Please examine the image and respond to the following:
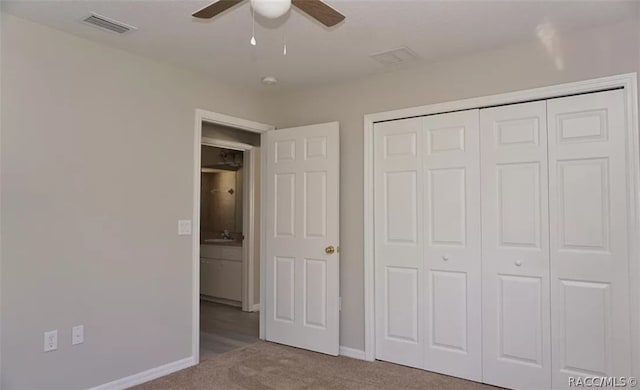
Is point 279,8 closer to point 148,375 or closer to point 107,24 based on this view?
point 107,24

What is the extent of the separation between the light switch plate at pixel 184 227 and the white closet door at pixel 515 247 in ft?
7.60

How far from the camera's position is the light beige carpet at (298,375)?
3.10 metres

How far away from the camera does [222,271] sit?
5934 millimetres

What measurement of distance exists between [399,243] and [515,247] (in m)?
0.89

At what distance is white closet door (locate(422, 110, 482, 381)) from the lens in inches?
126

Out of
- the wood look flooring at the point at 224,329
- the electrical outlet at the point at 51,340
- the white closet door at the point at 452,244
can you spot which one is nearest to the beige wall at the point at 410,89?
the white closet door at the point at 452,244

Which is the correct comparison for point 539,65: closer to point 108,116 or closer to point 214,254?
point 108,116

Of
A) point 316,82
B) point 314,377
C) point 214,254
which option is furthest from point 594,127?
point 214,254

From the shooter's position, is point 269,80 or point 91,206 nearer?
point 91,206

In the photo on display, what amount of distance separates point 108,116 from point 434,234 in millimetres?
2570

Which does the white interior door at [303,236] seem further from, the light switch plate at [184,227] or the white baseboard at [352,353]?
the light switch plate at [184,227]

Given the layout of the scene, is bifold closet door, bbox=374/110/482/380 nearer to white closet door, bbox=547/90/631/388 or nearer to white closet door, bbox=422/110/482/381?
white closet door, bbox=422/110/482/381

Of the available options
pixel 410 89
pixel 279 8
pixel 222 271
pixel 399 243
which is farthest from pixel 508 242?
pixel 222 271

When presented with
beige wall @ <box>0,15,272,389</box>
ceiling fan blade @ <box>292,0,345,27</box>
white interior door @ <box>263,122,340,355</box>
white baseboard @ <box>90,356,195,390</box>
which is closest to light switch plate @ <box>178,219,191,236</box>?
beige wall @ <box>0,15,272,389</box>
